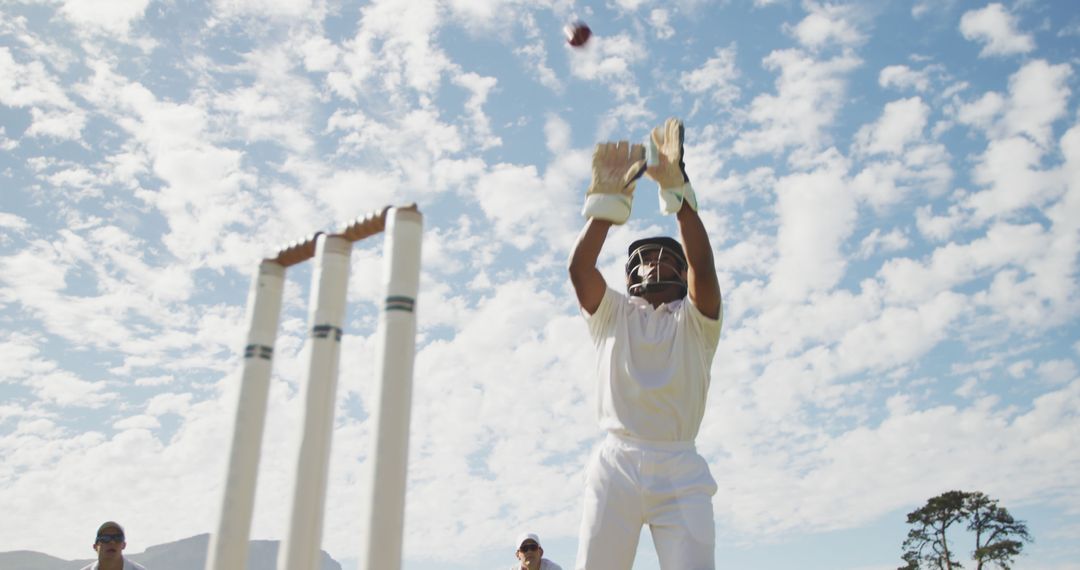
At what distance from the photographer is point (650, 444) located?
418 cm

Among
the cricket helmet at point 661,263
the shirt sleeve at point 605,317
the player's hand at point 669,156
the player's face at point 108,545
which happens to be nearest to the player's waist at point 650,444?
the shirt sleeve at point 605,317

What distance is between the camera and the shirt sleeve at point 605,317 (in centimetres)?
457

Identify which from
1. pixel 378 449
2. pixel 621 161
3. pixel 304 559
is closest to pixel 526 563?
pixel 304 559

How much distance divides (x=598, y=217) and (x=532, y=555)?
496 centimetres

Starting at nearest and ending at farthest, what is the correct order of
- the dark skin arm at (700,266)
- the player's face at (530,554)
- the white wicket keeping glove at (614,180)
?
1. the dark skin arm at (700,266)
2. the white wicket keeping glove at (614,180)
3. the player's face at (530,554)

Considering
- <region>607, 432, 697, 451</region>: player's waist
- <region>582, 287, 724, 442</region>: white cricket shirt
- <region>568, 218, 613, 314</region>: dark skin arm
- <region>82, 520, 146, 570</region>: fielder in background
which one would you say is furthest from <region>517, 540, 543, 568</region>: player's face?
<region>568, 218, 613, 314</region>: dark skin arm

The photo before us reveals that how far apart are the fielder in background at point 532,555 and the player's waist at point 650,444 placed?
453 cm

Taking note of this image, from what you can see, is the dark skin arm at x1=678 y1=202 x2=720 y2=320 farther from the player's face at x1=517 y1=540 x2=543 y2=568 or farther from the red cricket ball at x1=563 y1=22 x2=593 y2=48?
the player's face at x1=517 y1=540 x2=543 y2=568

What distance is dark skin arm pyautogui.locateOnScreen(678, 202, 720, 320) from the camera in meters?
4.33

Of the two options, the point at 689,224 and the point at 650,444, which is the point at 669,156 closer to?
the point at 689,224

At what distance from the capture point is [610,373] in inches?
173

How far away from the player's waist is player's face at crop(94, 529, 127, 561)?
5042mm

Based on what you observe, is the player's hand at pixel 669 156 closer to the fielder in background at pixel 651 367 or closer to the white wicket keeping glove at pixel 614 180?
the fielder in background at pixel 651 367

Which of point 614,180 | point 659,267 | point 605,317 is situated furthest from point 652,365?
point 614,180
